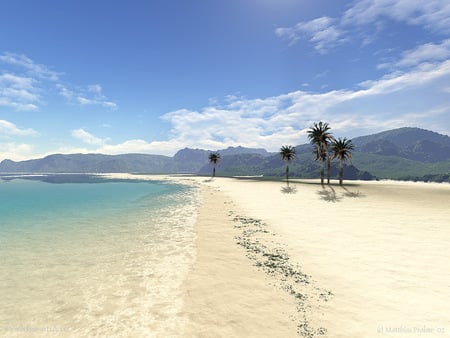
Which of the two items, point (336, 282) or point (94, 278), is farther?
point (94, 278)

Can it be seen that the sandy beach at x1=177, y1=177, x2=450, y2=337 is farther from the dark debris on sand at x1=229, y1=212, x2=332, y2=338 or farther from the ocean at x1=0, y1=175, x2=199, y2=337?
the ocean at x1=0, y1=175, x2=199, y2=337

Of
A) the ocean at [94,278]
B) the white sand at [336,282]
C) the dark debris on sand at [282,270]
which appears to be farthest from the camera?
the dark debris on sand at [282,270]

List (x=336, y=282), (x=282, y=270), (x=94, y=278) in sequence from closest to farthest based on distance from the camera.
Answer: (x=336, y=282) < (x=94, y=278) < (x=282, y=270)

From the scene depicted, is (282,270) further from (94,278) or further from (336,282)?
(94,278)

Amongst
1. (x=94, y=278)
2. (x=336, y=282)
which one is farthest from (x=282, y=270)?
(x=94, y=278)

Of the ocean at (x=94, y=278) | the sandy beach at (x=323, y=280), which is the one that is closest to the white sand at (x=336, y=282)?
the sandy beach at (x=323, y=280)

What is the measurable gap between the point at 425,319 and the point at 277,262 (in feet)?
27.7

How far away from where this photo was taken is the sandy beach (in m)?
10.0

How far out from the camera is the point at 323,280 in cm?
1434

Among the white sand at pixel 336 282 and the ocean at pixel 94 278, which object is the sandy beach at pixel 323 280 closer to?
the white sand at pixel 336 282

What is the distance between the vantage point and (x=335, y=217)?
31656 mm

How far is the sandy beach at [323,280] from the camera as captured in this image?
10.0 m

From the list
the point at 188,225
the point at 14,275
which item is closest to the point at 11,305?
the point at 14,275

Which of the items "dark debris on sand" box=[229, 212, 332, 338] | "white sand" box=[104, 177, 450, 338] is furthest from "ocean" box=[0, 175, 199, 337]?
"dark debris on sand" box=[229, 212, 332, 338]
